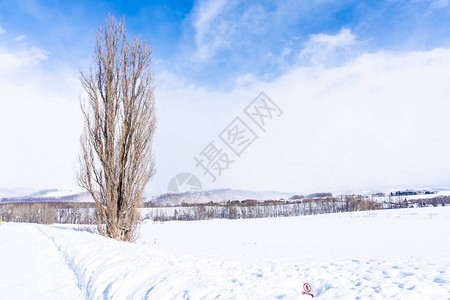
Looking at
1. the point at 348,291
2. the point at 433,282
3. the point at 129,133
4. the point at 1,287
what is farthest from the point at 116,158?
the point at 433,282

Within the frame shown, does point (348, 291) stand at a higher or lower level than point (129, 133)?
lower

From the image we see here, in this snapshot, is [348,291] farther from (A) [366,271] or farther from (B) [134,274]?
(B) [134,274]

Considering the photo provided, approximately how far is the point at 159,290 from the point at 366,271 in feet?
14.8

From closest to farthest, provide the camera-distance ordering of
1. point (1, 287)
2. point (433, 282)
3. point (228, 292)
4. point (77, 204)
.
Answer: point (228, 292) → point (433, 282) → point (1, 287) → point (77, 204)

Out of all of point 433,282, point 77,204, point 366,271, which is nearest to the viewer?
point 433,282

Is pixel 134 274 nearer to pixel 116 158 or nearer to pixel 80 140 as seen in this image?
pixel 116 158

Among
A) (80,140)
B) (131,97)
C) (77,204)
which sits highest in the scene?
(131,97)

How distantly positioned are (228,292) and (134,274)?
190 cm

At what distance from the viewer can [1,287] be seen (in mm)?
4820

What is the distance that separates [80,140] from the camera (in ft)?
35.6

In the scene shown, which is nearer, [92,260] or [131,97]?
[92,260]

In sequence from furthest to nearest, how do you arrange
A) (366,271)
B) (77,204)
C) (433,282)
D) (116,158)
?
(77,204), (116,158), (366,271), (433,282)

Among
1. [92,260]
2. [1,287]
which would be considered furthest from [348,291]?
[1,287]

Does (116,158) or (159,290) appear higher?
(116,158)
